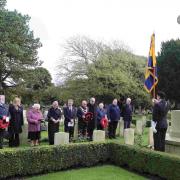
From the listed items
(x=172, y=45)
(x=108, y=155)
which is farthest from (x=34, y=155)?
(x=172, y=45)

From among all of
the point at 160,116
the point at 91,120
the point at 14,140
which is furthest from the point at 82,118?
the point at 160,116

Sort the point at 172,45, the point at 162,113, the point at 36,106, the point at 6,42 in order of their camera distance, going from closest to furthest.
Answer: the point at 162,113 → the point at 36,106 → the point at 6,42 → the point at 172,45

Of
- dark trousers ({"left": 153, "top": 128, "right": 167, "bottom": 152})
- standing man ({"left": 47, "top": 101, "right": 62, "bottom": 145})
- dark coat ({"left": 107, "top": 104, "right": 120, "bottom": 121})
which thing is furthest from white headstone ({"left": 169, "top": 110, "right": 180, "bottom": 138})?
dark coat ({"left": 107, "top": 104, "right": 120, "bottom": 121})

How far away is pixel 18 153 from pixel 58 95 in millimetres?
37168

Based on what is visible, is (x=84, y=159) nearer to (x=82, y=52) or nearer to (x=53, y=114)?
(x=53, y=114)

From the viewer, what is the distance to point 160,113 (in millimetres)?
12484

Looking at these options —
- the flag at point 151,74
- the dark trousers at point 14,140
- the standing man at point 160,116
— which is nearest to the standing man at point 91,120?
the flag at point 151,74

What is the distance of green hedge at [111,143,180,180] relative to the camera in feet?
34.9

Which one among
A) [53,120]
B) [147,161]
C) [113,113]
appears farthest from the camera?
[113,113]

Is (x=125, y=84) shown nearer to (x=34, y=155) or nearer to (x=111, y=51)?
(x=111, y=51)

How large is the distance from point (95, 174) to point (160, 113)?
2.61 metres

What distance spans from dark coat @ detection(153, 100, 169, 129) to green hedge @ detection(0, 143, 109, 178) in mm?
1723

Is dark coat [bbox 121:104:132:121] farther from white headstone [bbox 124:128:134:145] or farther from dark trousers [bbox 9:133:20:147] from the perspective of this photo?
dark trousers [bbox 9:133:20:147]

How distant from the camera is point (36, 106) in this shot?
16.2 m
